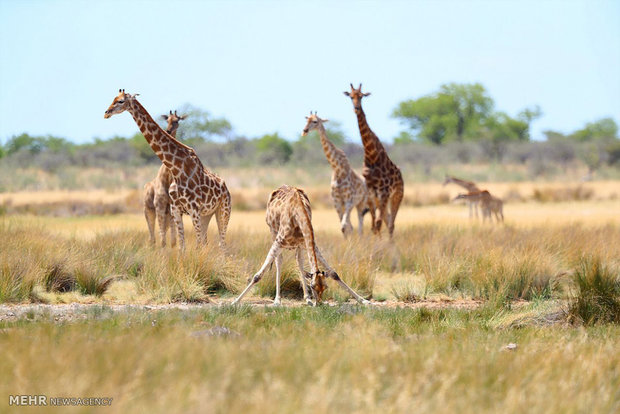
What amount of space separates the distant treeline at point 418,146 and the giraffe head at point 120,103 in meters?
26.8

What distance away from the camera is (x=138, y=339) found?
674cm

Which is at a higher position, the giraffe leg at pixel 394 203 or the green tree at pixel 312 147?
the green tree at pixel 312 147

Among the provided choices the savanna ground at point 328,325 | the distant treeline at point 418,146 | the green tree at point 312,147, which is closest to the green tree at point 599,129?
the distant treeline at point 418,146

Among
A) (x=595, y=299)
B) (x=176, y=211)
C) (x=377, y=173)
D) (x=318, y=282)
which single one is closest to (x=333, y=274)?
(x=318, y=282)

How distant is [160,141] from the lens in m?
13.4

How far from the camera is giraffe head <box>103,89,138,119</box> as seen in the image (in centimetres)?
1262

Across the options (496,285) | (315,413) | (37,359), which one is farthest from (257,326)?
(496,285)

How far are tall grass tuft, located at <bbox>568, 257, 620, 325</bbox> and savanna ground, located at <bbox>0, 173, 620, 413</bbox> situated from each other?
0.02m

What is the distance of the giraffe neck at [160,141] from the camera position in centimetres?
1325

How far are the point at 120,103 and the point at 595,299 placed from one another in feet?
24.5

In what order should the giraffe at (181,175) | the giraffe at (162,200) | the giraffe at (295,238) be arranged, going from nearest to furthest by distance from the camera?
the giraffe at (295,238) → the giraffe at (181,175) → the giraffe at (162,200)

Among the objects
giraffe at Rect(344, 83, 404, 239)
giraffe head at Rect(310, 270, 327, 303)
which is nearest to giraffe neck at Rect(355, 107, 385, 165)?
giraffe at Rect(344, 83, 404, 239)

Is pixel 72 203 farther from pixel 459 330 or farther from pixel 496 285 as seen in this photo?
pixel 459 330

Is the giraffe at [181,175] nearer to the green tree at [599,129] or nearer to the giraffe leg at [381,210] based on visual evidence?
the giraffe leg at [381,210]
